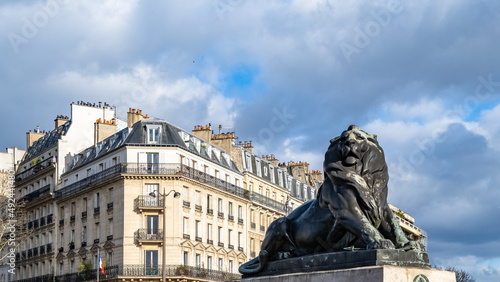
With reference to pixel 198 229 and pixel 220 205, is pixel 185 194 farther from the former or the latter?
pixel 220 205

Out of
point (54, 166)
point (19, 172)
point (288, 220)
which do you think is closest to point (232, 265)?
point (54, 166)

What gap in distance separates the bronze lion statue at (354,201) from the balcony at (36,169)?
71.0 metres

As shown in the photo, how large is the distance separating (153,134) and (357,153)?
60.2 metres

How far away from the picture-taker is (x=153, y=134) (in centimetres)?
6938

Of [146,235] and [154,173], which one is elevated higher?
[154,173]

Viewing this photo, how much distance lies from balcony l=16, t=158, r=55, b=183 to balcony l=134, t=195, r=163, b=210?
49.3 ft

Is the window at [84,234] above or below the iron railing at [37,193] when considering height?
below

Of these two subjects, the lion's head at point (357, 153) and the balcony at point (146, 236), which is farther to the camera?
the balcony at point (146, 236)

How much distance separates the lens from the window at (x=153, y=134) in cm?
6919

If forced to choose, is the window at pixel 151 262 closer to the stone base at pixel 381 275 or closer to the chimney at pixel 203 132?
the chimney at pixel 203 132

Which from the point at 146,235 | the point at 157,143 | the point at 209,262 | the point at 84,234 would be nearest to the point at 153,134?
the point at 157,143

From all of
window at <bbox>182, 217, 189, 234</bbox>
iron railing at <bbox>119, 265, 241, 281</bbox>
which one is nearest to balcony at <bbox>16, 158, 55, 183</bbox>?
window at <bbox>182, 217, 189, 234</bbox>

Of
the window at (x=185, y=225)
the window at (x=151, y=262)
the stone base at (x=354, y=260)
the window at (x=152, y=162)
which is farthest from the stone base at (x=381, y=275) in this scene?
the window at (x=185, y=225)

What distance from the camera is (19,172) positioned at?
91438 mm
